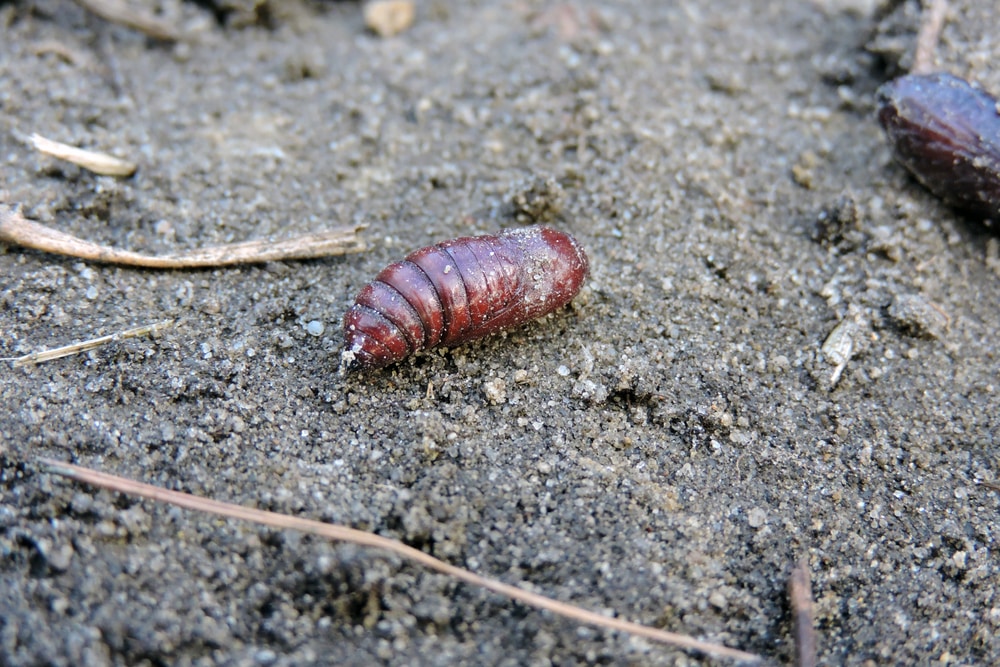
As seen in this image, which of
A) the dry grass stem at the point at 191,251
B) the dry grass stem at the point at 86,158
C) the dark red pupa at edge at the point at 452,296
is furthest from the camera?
the dry grass stem at the point at 86,158

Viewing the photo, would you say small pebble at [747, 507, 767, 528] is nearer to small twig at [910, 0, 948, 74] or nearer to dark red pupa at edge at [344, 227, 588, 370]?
dark red pupa at edge at [344, 227, 588, 370]

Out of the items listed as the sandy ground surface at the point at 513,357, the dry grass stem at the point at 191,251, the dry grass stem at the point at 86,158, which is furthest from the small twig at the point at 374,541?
the dry grass stem at the point at 86,158

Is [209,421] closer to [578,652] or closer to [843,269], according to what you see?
[578,652]

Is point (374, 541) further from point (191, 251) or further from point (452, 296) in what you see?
point (191, 251)

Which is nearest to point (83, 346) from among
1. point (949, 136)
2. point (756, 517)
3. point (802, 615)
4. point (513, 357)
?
point (513, 357)

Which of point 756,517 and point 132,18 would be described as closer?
point 756,517

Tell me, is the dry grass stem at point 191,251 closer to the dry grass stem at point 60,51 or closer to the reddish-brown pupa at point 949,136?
the dry grass stem at point 60,51

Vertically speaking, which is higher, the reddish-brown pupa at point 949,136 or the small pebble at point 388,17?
the reddish-brown pupa at point 949,136
